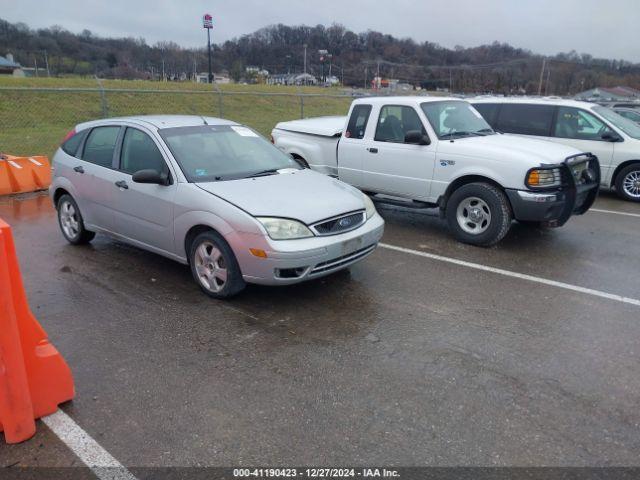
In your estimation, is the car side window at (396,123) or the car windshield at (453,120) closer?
the car windshield at (453,120)

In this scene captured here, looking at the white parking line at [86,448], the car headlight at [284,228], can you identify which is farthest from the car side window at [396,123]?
the white parking line at [86,448]

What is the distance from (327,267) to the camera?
4.52 m

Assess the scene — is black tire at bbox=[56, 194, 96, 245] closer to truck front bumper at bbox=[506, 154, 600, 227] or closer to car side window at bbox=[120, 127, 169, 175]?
car side window at bbox=[120, 127, 169, 175]

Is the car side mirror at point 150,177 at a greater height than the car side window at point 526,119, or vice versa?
the car side window at point 526,119

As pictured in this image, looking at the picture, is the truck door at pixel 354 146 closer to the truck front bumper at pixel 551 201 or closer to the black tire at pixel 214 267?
the truck front bumper at pixel 551 201

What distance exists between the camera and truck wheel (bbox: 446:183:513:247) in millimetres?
6191

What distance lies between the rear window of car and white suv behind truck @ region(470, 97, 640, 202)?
766 cm

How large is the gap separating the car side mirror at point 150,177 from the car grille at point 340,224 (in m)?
1.59

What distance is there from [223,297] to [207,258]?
390mm

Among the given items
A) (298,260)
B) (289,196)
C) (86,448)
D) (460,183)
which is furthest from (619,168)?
(86,448)

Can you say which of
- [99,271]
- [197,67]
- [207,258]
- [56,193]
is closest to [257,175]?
[207,258]

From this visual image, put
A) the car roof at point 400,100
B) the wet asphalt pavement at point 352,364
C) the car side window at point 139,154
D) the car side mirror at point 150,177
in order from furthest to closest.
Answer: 1. the car roof at point 400,100
2. the car side window at point 139,154
3. the car side mirror at point 150,177
4. the wet asphalt pavement at point 352,364

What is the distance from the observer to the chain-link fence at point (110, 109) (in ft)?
67.8

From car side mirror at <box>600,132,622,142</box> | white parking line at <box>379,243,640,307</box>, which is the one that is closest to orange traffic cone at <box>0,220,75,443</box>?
white parking line at <box>379,243,640,307</box>
